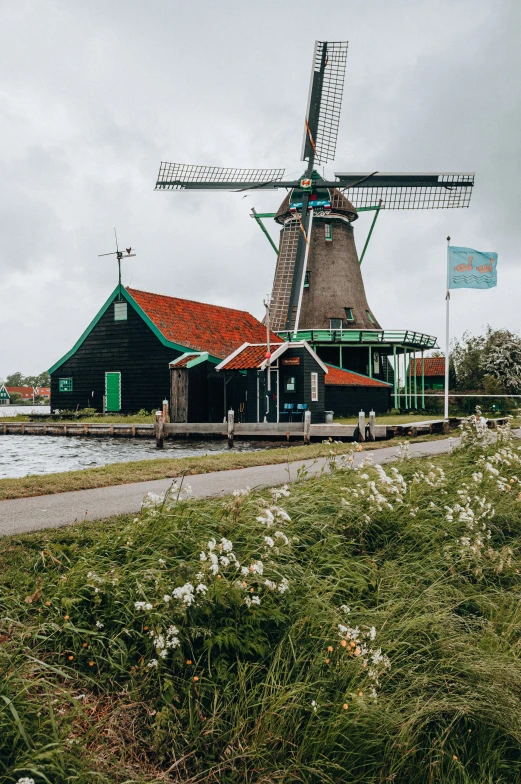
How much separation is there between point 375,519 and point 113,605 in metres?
2.76

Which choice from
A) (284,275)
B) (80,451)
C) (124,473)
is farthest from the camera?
(284,275)

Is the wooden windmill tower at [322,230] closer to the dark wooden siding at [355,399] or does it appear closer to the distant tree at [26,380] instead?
the dark wooden siding at [355,399]

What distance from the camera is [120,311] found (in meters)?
31.7

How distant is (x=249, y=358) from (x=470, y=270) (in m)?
9.42

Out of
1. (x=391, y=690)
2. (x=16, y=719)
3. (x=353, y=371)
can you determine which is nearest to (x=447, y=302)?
(x=353, y=371)

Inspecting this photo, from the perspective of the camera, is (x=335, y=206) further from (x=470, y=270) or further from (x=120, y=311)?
(x=470, y=270)

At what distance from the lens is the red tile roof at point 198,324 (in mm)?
31031

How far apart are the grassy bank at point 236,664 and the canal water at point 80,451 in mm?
10003

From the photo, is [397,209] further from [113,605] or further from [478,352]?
[113,605]

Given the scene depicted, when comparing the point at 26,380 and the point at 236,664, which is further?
the point at 26,380

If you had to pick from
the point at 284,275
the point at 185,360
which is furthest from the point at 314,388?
the point at 284,275

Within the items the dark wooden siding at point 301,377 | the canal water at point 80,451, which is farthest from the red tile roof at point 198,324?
the canal water at point 80,451

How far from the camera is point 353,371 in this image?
35.8 m

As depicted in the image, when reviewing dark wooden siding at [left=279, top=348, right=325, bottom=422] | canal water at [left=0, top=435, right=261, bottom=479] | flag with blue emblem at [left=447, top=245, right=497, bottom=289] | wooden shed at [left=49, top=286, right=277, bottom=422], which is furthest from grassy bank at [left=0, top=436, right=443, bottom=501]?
wooden shed at [left=49, top=286, right=277, bottom=422]
